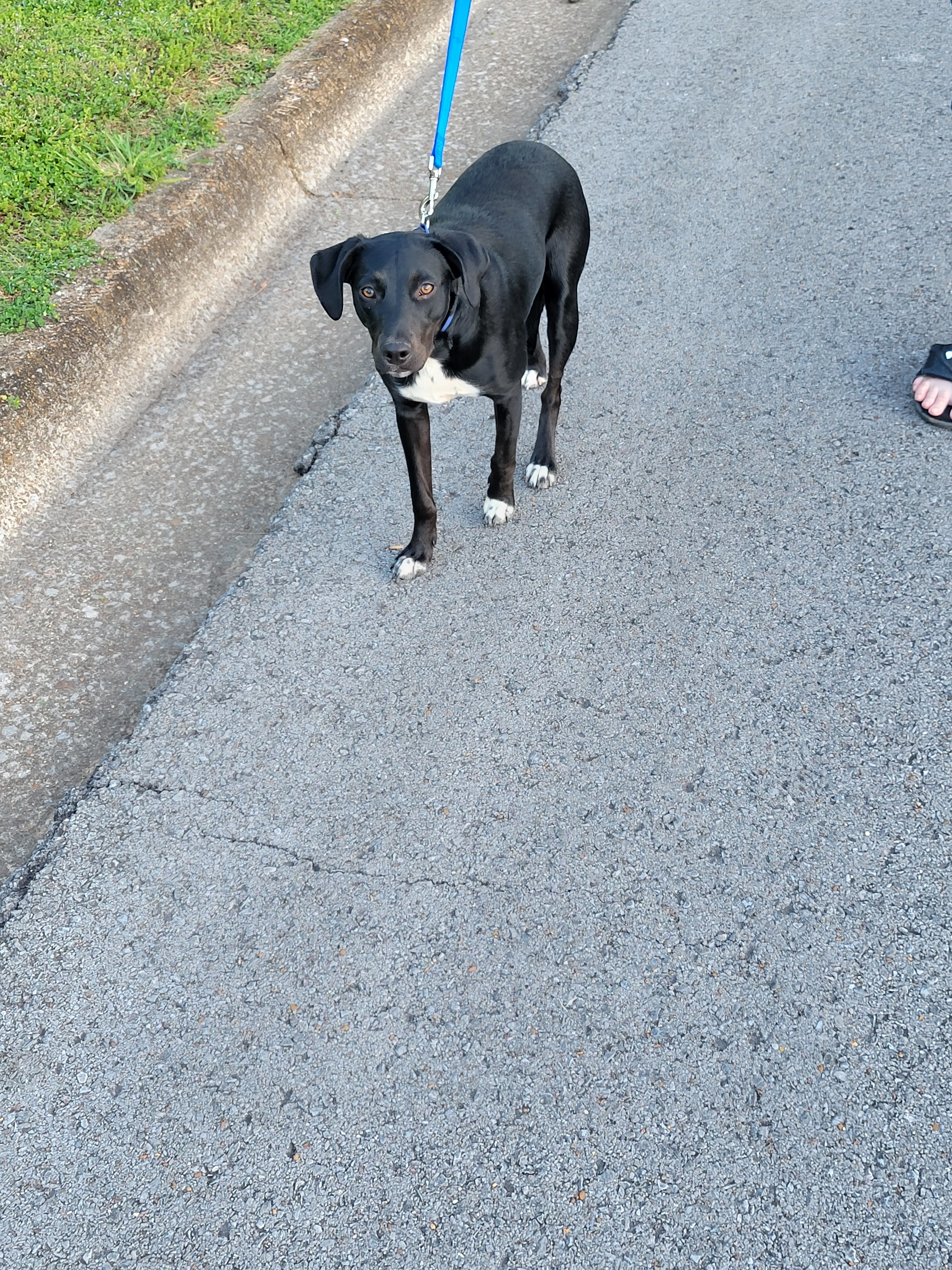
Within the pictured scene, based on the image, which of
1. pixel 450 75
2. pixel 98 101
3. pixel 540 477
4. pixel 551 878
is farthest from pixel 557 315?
pixel 98 101

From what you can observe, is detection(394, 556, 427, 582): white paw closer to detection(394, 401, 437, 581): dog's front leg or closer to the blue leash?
detection(394, 401, 437, 581): dog's front leg

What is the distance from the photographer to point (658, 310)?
163 inches

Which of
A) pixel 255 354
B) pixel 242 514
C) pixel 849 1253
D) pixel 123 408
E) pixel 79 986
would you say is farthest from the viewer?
pixel 255 354

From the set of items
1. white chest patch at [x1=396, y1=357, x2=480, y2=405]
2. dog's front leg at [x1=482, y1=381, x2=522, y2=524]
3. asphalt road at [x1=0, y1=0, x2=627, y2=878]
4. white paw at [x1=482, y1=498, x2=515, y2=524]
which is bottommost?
asphalt road at [x1=0, y1=0, x2=627, y2=878]

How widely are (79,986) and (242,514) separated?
172cm

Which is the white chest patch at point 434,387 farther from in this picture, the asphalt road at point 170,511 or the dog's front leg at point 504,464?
the asphalt road at point 170,511

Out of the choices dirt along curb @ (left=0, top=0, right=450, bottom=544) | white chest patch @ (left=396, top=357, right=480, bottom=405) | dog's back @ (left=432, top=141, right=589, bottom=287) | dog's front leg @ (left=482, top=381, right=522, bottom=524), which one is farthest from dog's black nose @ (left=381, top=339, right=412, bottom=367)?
dirt along curb @ (left=0, top=0, right=450, bottom=544)

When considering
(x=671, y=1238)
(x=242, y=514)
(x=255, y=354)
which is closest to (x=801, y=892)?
(x=671, y=1238)

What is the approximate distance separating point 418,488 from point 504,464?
29 cm

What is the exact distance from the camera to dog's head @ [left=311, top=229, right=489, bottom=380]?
2562 millimetres

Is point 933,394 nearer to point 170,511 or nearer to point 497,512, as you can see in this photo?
point 497,512

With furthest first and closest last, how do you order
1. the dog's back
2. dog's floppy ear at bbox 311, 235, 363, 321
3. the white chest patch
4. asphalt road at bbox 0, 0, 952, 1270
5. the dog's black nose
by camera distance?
1. the dog's back
2. the white chest patch
3. dog's floppy ear at bbox 311, 235, 363, 321
4. the dog's black nose
5. asphalt road at bbox 0, 0, 952, 1270

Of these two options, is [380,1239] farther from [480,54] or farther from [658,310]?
[480,54]

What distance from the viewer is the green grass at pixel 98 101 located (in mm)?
3920
